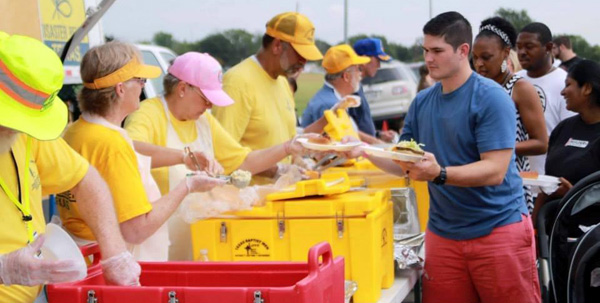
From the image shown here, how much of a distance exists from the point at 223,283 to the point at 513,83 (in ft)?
8.57

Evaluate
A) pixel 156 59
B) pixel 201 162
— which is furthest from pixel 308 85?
pixel 201 162

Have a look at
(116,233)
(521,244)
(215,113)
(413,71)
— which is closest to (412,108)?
(521,244)

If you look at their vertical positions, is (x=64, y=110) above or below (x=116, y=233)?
above

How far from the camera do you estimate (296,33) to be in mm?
4438

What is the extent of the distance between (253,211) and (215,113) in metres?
1.24

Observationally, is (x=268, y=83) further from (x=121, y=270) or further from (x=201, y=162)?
(x=121, y=270)

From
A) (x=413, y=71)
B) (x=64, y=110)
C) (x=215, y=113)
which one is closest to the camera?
(x=64, y=110)

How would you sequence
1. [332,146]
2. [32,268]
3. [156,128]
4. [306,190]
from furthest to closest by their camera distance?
[332,146] < [156,128] < [306,190] < [32,268]

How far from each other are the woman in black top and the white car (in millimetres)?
11127

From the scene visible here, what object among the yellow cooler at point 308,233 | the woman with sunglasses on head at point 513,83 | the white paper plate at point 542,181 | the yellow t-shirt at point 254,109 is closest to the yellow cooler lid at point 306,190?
the yellow cooler at point 308,233

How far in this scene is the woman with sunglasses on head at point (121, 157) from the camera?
271 centimetres

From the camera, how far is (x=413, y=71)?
16.9 m

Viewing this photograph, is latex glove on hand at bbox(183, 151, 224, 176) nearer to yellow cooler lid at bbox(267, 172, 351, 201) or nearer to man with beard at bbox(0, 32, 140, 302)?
yellow cooler lid at bbox(267, 172, 351, 201)

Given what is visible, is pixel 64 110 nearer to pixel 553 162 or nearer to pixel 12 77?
pixel 12 77
